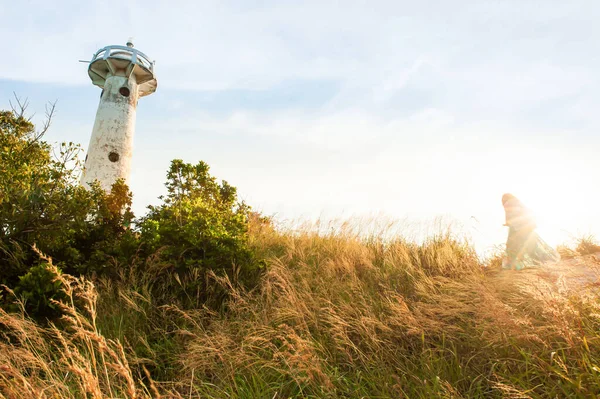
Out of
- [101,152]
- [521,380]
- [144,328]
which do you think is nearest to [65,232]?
[144,328]

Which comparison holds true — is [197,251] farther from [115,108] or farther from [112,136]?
[115,108]

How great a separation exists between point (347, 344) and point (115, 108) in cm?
1361

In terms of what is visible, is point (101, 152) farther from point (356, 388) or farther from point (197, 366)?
point (356, 388)

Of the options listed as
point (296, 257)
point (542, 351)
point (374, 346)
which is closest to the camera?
point (542, 351)

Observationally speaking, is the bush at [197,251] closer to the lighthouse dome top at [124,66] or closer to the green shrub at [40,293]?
the green shrub at [40,293]

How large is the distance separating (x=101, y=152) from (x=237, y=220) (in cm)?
895

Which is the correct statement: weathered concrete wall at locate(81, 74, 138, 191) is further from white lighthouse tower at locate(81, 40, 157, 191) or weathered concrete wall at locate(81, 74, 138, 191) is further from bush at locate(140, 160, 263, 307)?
bush at locate(140, 160, 263, 307)

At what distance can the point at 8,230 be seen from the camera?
19.9 ft

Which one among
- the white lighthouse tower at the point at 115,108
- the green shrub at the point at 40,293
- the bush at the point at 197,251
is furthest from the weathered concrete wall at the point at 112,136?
the green shrub at the point at 40,293

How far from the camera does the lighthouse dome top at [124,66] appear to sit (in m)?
14.8

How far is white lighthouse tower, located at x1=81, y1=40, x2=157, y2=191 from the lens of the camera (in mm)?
13047

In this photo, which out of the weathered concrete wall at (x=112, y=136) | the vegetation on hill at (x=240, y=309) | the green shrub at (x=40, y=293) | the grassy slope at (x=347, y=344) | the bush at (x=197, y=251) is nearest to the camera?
the grassy slope at (x=347, y=344)

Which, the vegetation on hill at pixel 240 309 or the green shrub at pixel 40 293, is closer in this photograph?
the vegetation on hill at pixel 240 309

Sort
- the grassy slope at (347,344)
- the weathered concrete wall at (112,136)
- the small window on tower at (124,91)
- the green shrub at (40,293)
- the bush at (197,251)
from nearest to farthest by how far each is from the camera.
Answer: the grassy slope at (347,344) → the green shrub at (40,293) → the bush at (197,251) → the weathered concrete wall at (112,136) → the small window on tower at (124,91)
